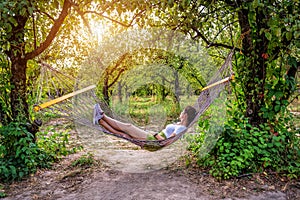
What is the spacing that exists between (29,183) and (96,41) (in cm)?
289

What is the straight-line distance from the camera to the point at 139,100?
8.53m

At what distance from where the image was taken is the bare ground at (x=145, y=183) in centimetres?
202

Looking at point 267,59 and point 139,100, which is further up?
point 267,59

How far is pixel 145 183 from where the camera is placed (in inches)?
87.5

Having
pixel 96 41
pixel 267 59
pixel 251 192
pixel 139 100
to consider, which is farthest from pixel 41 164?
pixel 139 100

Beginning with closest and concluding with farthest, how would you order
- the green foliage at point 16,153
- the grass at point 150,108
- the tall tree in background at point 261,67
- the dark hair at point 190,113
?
the tall tree in background at point 261,67 → the green foliage at point 16,153 → the dark hair at point 190,113 → the grass at point 150,108

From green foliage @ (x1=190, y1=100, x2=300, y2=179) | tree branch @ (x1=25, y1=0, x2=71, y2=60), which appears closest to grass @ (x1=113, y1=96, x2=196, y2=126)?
tree branch @ (x1=25, y1=0, x2=71, y2=60)

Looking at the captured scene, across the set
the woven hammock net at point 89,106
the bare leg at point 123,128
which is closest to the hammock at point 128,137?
the woven hammock net at point 89,106

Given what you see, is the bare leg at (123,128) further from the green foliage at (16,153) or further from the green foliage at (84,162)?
the green foliage at (16,153)

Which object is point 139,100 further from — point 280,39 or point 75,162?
point 280,39

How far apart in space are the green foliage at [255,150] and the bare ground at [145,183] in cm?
8

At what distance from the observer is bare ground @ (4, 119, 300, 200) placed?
2020 mm

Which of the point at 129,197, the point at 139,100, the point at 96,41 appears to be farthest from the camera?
the point at 139,100

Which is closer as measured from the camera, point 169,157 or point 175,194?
point 175,194
